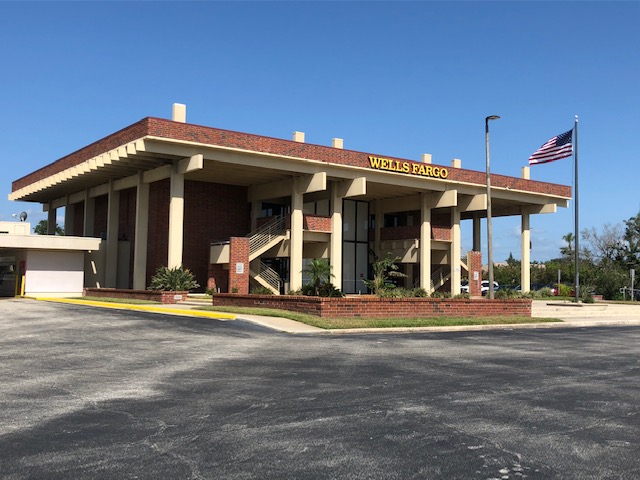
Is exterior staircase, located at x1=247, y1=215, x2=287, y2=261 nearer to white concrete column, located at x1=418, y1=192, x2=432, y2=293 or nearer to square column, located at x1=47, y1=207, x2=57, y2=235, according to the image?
white concrete column, located at x1=418, y1=192, x2=432, y2=293

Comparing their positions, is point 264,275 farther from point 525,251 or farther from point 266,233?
point 525,251

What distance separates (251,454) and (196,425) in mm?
1338

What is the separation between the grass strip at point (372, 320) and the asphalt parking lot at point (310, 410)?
165 inches

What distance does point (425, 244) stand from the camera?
43.8 metres

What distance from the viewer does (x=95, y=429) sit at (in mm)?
6711

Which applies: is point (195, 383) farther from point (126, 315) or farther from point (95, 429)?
point (126, 315)

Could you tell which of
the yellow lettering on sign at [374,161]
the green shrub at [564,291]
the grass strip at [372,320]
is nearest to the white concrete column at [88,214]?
the yellow lettering on sign at [374,161]

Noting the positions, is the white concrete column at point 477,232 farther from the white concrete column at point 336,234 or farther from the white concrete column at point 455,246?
the white concrete column at point 336,234

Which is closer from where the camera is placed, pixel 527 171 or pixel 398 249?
pixel 398 249

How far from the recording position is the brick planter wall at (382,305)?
21.3 m

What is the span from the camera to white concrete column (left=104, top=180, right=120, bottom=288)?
39.9 m

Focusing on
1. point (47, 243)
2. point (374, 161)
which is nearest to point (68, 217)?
point (47, 243)

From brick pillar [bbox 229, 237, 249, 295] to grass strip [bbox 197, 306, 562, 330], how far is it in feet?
30.6

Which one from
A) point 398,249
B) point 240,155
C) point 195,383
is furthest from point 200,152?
point 195,383
